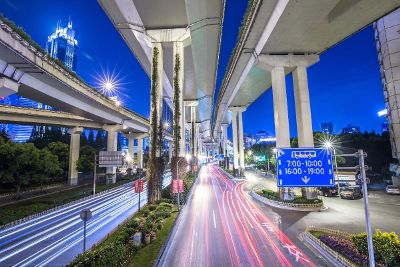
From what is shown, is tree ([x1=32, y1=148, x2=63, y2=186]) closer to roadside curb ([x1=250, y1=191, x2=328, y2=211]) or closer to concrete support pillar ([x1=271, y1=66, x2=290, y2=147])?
roadside curb ([x1=250, y1=191, x2=328, y2=211])

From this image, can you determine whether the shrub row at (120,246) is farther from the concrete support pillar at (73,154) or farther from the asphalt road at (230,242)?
the concrete support pillar at (73,154)

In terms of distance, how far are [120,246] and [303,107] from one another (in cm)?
3019

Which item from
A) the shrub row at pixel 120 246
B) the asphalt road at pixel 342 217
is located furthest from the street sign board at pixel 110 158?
the asphalt road at pixel 342 217

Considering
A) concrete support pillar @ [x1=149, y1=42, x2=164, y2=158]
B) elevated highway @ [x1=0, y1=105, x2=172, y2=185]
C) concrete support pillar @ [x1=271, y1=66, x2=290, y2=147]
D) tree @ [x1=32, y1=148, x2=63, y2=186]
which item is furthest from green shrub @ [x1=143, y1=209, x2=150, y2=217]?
elevated highway @ [x1=0, y1=105, x2=172, y2=185]

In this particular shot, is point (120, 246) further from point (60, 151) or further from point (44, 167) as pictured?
point (60, 151)

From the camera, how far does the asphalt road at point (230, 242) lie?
15172mm

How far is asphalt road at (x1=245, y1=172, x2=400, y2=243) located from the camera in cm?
2202

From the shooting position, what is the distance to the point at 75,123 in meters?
56.7

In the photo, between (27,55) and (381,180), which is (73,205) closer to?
(27,55)

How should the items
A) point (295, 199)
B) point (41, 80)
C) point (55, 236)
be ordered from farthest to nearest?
point (295, 199)
point (41, 80)
point (55, 236)

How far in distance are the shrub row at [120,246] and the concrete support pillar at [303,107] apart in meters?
22.1

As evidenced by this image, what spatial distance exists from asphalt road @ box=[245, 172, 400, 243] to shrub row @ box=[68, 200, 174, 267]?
38.0 ft

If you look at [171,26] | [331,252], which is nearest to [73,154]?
[171,26]

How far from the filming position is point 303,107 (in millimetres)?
34406
